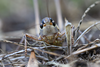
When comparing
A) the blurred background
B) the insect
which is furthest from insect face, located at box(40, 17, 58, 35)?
the blurred background

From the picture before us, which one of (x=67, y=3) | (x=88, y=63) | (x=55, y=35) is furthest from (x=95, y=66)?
(x=67, y=3)

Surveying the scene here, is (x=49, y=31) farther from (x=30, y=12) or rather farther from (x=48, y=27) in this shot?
(x=30, y=12)

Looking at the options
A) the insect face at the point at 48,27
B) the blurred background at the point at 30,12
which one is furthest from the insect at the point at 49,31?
the blurred background at the point at 30,12

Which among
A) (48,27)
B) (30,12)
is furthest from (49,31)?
(30,12)

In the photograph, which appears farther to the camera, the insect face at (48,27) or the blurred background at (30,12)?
the blurred background at (30,12)

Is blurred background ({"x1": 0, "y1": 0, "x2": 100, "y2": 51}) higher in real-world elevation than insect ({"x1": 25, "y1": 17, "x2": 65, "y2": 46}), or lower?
higher

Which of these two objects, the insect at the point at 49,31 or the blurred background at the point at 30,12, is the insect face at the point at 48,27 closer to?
the insect at the point at 49,31

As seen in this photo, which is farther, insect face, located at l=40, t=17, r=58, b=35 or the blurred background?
the blurred background

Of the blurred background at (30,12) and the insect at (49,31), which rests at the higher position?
the blurred background at (30,12)

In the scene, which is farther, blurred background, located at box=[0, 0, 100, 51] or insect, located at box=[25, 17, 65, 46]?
blurred background, located at box=[0, 0, 100, 51]

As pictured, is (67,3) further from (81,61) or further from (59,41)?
(81,61)

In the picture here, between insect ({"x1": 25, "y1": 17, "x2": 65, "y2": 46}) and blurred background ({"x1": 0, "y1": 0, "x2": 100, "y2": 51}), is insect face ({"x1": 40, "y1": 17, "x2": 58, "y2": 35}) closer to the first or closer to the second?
insect ({"x1": 25, "y1": 17, "x2": 65, "y2": 46})
